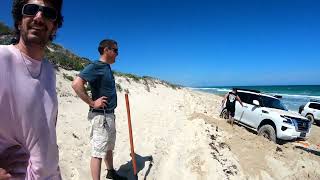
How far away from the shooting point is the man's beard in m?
1.84

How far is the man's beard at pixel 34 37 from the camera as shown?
6.04ft

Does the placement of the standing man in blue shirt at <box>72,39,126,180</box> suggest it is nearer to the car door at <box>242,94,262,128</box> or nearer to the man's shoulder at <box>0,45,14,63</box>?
the man's shoulder at <box>0,45,14,63</box>

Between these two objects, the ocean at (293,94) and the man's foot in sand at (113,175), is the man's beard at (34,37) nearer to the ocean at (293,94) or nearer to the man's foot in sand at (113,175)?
the man's foot in sand at (113,175)

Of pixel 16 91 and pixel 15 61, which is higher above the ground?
pixel 15 61

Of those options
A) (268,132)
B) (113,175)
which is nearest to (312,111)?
(268,132)

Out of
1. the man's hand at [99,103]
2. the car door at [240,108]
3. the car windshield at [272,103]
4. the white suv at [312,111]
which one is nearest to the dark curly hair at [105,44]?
the man's hand at [99,103]

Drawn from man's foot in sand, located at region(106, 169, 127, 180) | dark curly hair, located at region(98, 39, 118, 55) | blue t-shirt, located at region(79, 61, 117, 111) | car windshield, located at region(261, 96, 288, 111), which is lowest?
man's foot in sand, located at region(106, 169, 127, 180)

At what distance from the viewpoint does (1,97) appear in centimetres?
163

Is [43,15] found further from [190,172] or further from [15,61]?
[190,172]

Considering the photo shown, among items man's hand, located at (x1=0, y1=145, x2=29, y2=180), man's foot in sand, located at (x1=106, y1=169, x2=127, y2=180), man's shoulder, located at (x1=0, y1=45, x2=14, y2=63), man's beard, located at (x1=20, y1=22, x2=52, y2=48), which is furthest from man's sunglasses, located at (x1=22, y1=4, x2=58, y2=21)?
man's foot in sand, located at (x1=106, y1=169, x2=127, y2=180)

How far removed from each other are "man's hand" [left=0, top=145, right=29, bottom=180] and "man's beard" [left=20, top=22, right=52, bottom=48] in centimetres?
54

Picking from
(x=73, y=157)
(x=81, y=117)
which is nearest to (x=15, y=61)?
(x=73, y=157)

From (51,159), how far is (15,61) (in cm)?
55

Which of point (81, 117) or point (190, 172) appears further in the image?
point (81, 117)
